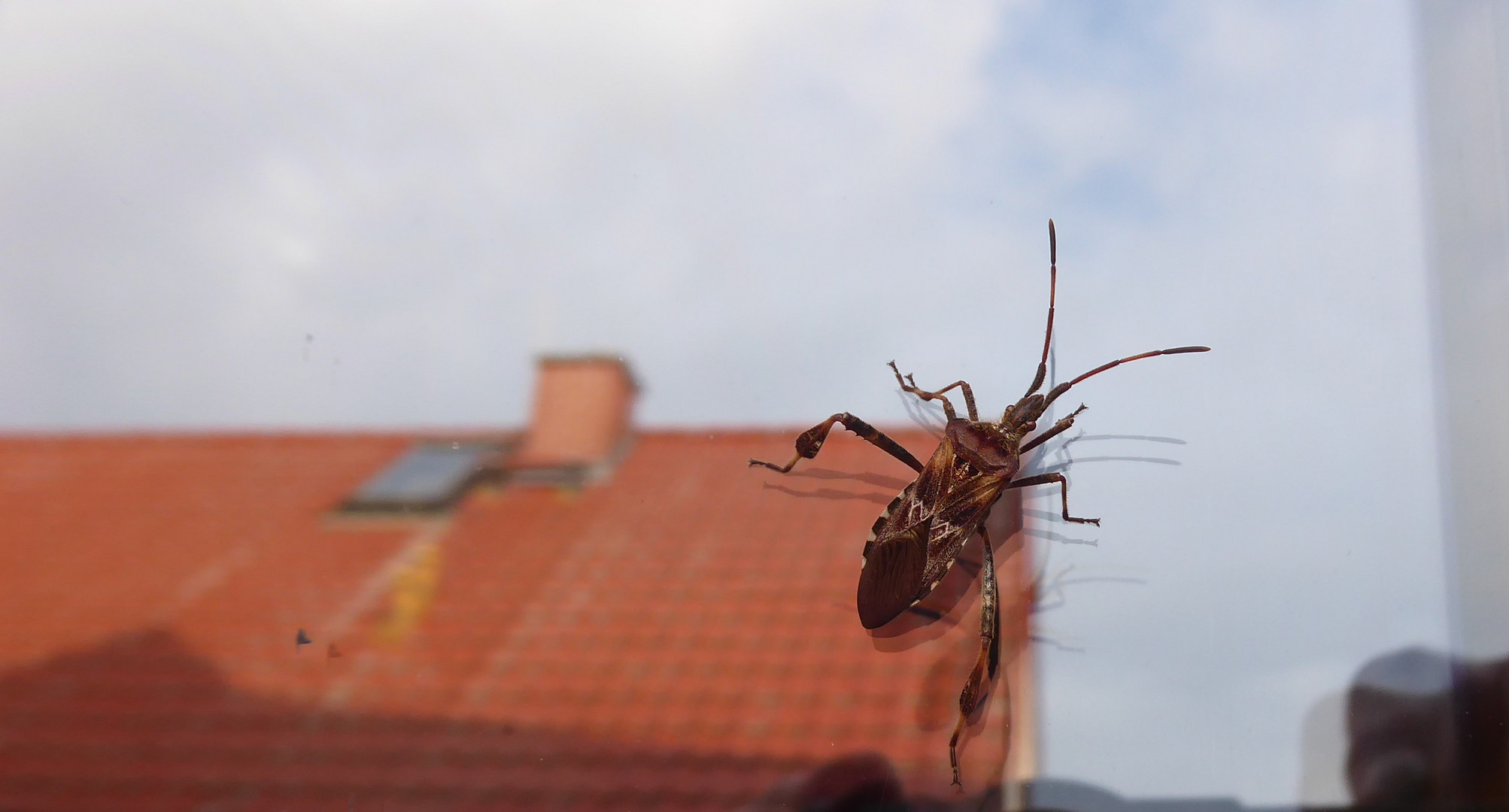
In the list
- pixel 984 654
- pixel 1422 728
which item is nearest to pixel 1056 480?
pixel 984 654

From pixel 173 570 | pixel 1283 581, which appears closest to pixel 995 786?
pixel 1283 581

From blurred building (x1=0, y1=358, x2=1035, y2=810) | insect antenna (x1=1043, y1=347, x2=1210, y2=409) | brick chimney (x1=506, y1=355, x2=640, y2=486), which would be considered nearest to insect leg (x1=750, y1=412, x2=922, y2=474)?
blurred building (x1=0, y1=358, x2=1035, y2=810)

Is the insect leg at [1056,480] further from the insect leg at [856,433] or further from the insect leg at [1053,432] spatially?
the insect leg at [856,433]

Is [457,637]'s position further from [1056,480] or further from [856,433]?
[1056,480]

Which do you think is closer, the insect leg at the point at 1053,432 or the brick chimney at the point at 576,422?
the insect leg at the point at 1053,432

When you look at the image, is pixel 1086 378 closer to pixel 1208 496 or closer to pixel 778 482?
pixel 1208 496

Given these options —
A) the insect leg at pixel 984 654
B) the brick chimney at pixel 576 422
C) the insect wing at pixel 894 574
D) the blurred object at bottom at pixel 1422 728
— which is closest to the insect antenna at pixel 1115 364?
the insect leg at pixel 984 654

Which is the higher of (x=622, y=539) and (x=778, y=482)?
(x=778, y=482)
